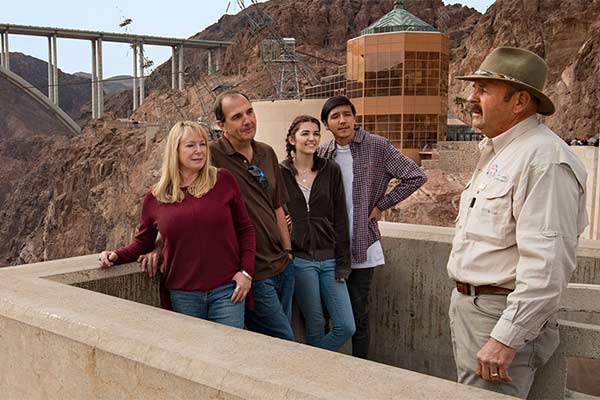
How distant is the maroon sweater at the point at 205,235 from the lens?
9.61ft

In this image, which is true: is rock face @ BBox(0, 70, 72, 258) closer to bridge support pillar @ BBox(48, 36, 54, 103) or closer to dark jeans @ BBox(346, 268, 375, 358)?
bridge support pillar @ BBox(48, 36, 54, 103)

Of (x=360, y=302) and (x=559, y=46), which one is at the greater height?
(x=559, y=46)

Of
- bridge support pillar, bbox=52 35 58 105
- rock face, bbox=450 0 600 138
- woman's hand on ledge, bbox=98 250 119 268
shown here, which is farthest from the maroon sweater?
bridge support pillar, bbox=52 35 58 105

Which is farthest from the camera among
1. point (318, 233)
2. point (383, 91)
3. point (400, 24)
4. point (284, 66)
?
point (284, 66)

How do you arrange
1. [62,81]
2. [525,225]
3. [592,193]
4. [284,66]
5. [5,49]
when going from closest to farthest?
[525,225] < [592,193] < [284,66] < [5,49] < [62,81]

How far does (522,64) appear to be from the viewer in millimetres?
2256

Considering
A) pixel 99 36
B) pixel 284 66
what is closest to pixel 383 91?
pixel 284 66

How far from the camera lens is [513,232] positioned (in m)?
2.19

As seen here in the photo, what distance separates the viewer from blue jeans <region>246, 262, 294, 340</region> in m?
3.30

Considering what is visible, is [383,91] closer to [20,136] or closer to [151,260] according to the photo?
[151,260]

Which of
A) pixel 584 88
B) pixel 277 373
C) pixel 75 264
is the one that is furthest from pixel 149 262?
pixel 584 88

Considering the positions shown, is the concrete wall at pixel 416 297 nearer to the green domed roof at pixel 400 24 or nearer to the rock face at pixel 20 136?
the green domed roof at pixel 400 24

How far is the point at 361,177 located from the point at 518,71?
1.57 m

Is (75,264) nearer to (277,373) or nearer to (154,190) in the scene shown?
(154,190)
